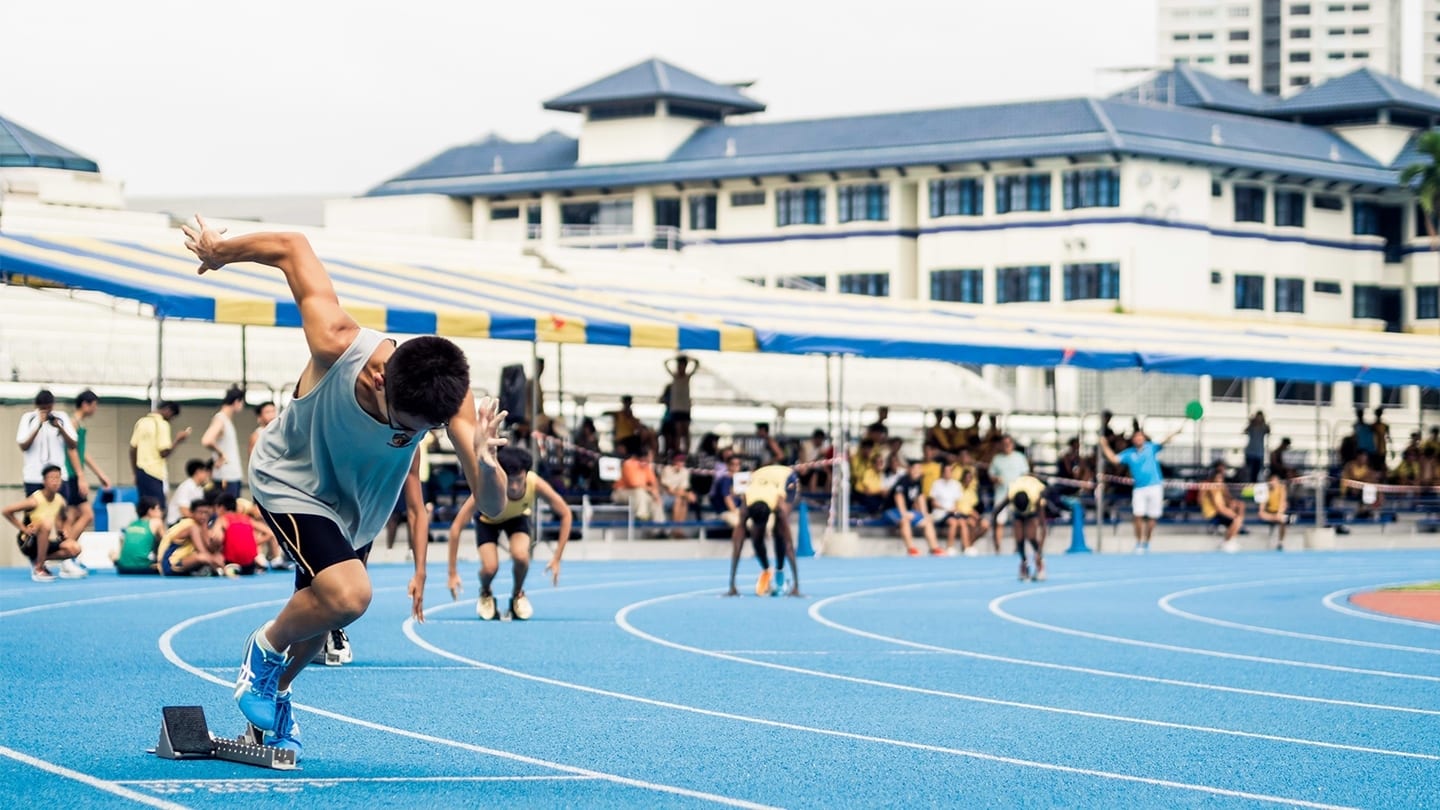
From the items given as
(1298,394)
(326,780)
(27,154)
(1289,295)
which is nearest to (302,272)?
(326,780)

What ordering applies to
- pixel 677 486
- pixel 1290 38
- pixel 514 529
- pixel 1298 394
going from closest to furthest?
pixel 514 529 < pixel 677 486 < pixel 1298 394 < pixel 1290 38

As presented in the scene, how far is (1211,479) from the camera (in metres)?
34.4

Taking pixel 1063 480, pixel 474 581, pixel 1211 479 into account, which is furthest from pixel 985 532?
pixel 474 581

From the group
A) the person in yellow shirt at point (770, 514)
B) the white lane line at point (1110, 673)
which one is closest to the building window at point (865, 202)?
the person in yellow shirt at point (770, 514)

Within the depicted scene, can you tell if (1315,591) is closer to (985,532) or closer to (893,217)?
(985,532)

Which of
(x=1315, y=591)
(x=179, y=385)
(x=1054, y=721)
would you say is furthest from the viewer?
(x=179, y=385)

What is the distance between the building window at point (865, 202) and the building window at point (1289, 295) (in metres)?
12.8

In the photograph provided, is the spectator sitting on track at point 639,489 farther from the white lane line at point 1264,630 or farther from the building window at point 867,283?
the building window at point 867,283

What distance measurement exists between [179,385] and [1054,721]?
20356mm

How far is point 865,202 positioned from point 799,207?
90.2 inches

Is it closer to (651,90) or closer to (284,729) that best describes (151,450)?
(284,729)

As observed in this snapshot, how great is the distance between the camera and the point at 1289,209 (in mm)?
73125

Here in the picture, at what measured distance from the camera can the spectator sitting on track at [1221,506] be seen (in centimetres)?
3262

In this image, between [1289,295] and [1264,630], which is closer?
[1264,630]
